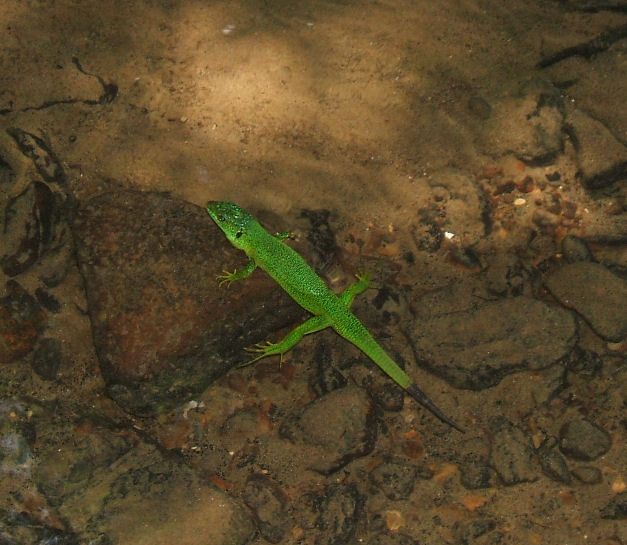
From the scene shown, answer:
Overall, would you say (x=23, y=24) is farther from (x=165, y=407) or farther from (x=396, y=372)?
(x=396, y=372)

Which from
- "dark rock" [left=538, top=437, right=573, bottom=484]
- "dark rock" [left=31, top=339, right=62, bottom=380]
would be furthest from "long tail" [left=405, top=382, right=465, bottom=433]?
"dark rock" [left=31, top=339, right=62, bottom=380]

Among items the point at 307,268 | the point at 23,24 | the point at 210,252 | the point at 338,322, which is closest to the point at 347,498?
the point at 338,322

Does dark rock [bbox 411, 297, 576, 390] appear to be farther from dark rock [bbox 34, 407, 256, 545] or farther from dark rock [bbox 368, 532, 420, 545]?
dark rock [bbox 34, 407, 256, 545]

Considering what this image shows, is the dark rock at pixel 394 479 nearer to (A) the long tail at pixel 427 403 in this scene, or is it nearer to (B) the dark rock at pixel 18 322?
(A) the long tail at pixel 427 403

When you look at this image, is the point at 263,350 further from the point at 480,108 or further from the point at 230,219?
the point at 480,108

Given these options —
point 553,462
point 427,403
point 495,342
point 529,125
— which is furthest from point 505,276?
point 553,462

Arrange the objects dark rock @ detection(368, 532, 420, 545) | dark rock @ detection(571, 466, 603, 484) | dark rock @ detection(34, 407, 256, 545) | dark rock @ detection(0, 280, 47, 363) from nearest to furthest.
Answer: dark rock @ detection(34, 407, 256, 545), dark rock @ detection(368, 532, 420, 545), dark rock @ detection(571, 466, 603, 484), dark rock @ detection(0, 280, 47, 363)
